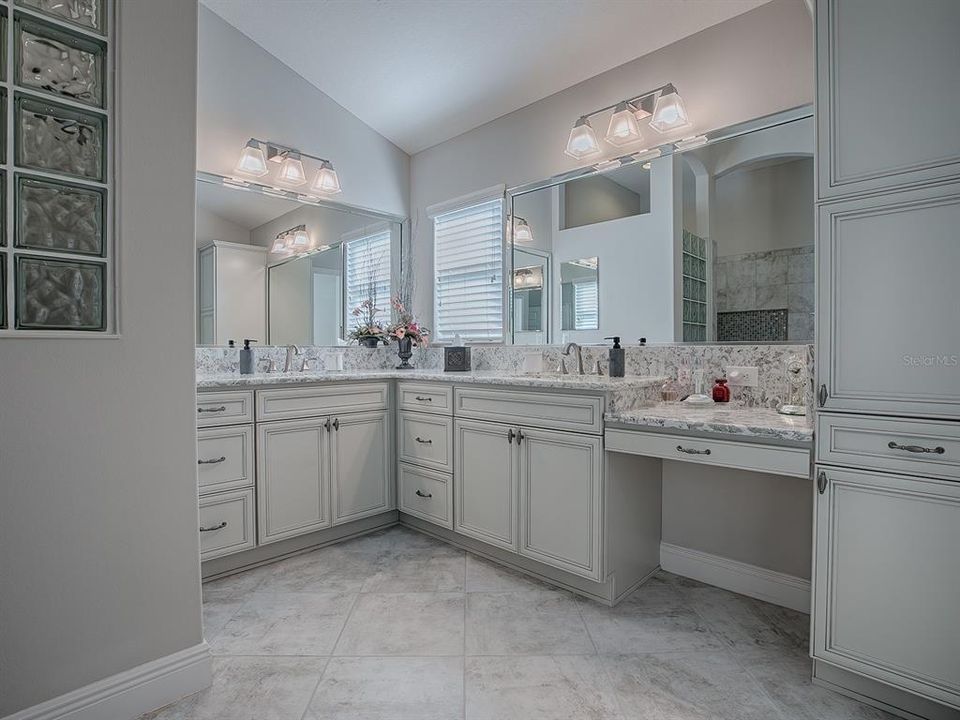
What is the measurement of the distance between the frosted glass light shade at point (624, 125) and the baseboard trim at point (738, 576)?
2.11 meters

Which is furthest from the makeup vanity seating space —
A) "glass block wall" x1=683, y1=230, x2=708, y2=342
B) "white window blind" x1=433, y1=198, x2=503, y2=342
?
"white window blind" x1=433, y1=198, x2=503, y2=342

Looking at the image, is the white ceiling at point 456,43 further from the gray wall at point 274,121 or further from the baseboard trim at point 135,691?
the baseboard trim at point 135,691

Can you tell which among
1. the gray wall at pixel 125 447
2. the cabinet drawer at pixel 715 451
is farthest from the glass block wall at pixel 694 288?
the gray wall at pixel 125 447

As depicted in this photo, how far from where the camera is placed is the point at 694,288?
99.5 inches

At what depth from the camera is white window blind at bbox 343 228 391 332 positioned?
3754mm

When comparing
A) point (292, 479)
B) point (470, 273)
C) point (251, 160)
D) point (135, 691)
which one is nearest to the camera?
point (135, 691)

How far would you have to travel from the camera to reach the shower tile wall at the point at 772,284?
2207 millimetres

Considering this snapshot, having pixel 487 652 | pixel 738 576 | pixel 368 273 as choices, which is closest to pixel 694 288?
pixel 738 576

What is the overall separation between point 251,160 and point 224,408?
157 cm

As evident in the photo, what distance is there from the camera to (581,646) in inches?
77.3

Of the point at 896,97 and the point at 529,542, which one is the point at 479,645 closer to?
the point at 529,542

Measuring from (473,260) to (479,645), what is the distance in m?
2.46

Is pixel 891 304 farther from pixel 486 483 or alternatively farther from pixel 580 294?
pixel 486 483

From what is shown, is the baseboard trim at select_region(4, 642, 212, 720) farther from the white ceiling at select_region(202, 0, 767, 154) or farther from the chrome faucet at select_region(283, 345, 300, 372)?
the white ceiling at select_region(202, 0, 767, 154)
